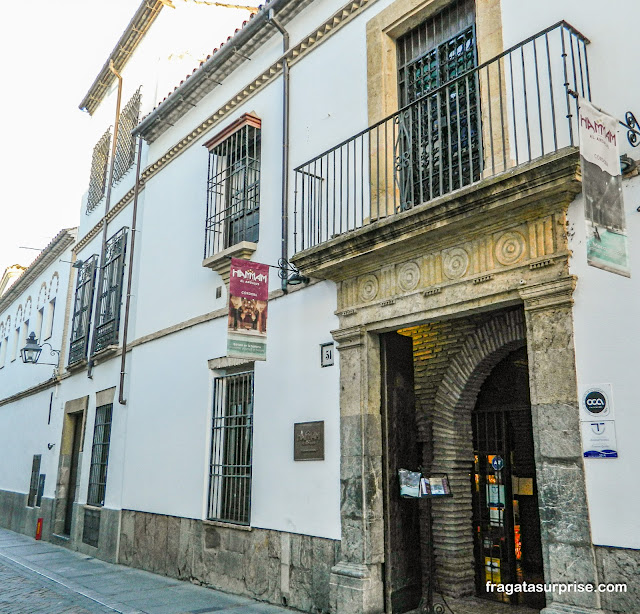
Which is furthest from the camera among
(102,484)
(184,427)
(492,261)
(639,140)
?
(102,484)

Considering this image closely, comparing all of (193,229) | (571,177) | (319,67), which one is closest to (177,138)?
(193,229)

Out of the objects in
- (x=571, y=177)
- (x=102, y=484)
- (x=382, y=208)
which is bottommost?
(x=102, y=484)

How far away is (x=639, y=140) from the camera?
460 centimetres

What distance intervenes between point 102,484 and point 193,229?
5080 millimetres

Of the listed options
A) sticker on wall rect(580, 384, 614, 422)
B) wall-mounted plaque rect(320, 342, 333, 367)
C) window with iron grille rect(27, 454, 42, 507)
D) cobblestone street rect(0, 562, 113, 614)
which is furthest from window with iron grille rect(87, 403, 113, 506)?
sticker on wall rect(580, 384, 614, 422)

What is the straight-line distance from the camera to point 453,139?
654 centimetres

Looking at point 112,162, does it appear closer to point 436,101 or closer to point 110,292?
point 110,292

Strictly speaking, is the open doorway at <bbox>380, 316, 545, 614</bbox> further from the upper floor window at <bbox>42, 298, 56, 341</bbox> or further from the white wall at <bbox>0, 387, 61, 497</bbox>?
the upper floor window at <bbox>42, 298, 56, 341</bbox>

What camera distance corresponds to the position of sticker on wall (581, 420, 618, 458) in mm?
4445

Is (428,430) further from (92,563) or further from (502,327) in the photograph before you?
(92,563)

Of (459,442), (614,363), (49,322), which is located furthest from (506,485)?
(49,322)

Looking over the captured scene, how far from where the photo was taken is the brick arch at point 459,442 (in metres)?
6.60

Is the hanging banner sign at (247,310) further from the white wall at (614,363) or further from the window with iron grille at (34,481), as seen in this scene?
the window with iron grille at (34,481)

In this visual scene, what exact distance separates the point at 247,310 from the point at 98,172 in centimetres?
1027
